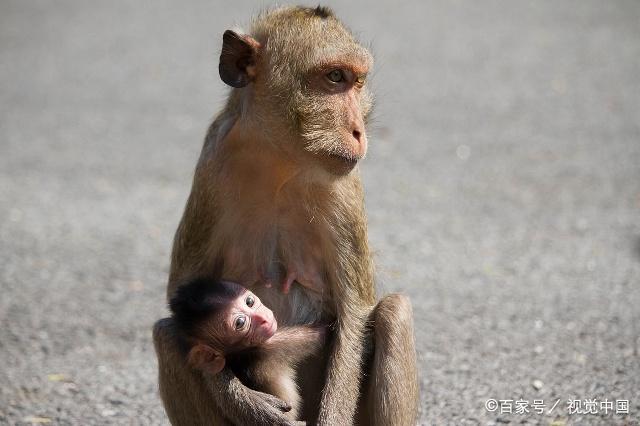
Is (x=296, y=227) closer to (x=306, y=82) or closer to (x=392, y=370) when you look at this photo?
(x=306, y=82)

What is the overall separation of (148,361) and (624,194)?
594 centimetres

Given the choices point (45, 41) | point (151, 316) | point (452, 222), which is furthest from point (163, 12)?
point (151, 316)

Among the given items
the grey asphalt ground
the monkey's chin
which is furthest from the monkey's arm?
the grey asphalt ground

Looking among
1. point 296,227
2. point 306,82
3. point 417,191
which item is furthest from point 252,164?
point 417,191

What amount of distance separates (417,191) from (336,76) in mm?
6353

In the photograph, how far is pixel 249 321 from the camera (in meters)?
4.21

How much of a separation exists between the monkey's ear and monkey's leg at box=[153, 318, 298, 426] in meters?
1.23

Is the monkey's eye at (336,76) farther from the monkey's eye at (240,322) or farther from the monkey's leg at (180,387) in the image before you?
the monkey's leg at (180,387)

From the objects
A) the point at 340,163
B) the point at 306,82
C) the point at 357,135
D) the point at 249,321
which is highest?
the point at 306,82

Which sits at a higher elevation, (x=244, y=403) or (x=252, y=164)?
(x=252, y=164)

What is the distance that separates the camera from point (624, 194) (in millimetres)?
10055

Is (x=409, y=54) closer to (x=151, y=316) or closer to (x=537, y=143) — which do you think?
(x=537, y=143)

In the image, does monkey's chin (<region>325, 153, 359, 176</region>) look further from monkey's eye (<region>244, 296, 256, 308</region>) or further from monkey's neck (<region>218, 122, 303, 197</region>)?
monkey's eye (<region>244, 296, 256, 308</region>)

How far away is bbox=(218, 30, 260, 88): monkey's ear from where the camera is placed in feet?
14.4
